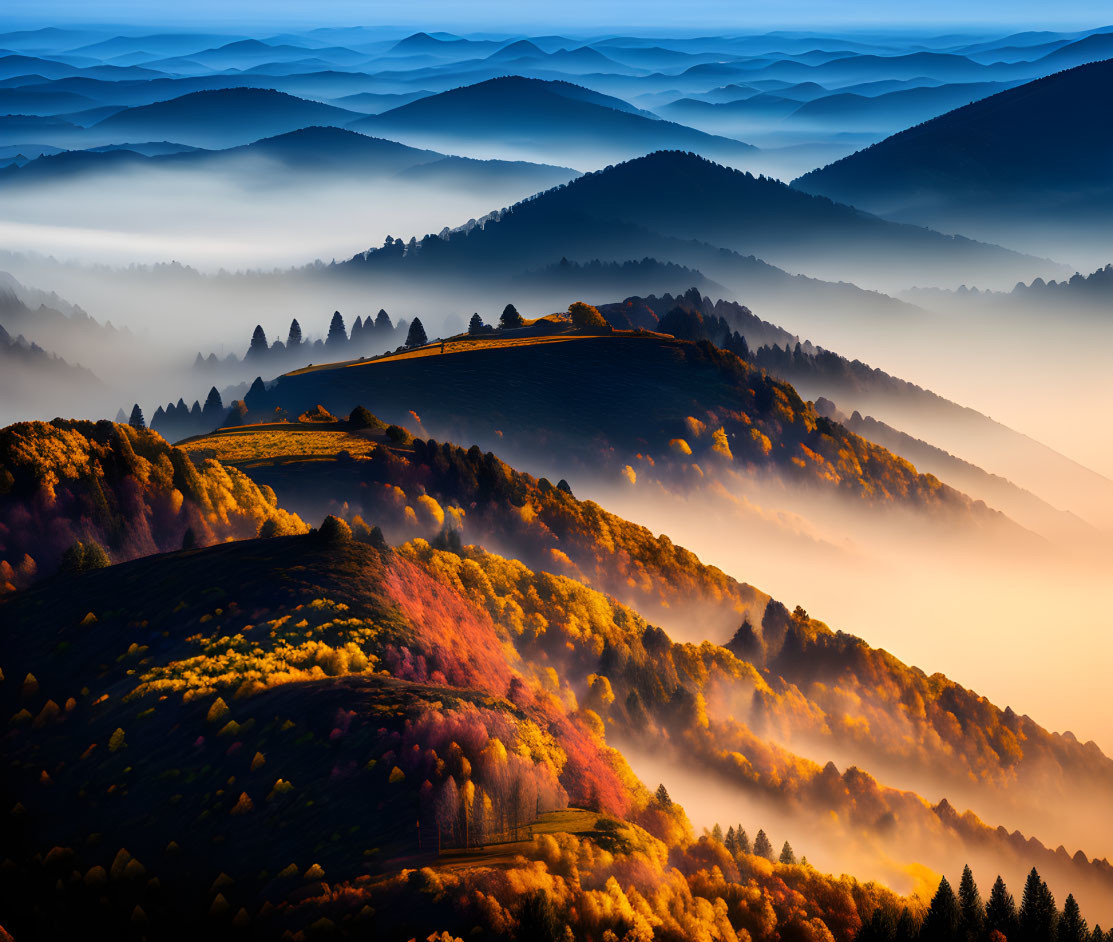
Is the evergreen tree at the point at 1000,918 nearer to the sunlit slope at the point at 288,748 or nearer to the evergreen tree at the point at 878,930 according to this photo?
the evergreen tree at the point at 878,930

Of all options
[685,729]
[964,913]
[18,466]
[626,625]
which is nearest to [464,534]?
[626,625]

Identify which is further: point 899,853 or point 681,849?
point 899,853

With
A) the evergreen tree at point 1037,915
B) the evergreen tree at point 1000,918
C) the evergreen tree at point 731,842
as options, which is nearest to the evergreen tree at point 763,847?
the evergreen tree at point 731,842

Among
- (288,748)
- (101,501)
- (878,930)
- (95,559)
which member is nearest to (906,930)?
(878,930)

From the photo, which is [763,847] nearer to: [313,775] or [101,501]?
[313,775]

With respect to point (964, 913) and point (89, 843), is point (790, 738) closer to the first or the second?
point (964, 913)

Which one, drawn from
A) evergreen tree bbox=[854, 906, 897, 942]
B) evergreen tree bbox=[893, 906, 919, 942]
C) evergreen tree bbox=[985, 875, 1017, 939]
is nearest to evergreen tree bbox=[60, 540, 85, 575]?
evergreen tree bbox=[854, 906, 897, 942]
